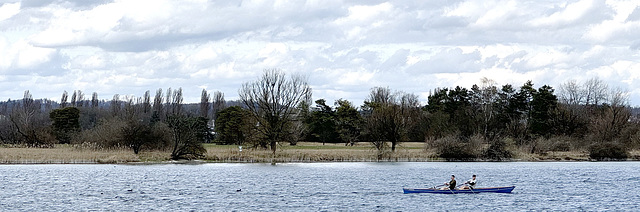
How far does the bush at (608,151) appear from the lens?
3219 inches

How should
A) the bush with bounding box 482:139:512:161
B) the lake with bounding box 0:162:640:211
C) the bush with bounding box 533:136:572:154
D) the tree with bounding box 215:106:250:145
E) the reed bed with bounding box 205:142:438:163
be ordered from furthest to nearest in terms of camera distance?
the tree with bounding box 215:106:250:145 → the bush with bounding box 533:136:572:154 → the bush with bounding box 482:139:512:161 → the reed bed with bounding box 205:142:438:163 → the lake with bounding box 0:162:640:211

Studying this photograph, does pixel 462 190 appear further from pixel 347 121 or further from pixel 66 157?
pixel 347 121

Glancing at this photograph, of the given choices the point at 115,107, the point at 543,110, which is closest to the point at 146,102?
the point at 115,107

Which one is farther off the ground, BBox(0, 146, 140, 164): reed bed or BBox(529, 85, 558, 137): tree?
BBox(529, 85, 558, 137): tree

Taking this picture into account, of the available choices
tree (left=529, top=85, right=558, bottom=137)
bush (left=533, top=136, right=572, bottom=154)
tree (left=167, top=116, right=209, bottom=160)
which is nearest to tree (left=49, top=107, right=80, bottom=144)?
tree (left=167, top=116, right=209, bottom=160)

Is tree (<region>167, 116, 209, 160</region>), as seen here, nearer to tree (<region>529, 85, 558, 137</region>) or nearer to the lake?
the lake

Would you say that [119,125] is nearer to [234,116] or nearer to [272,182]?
[272,182]

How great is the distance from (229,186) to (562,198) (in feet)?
74.4

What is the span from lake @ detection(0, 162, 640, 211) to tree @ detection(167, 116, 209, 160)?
10.7 feet

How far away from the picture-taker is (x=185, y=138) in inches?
2911

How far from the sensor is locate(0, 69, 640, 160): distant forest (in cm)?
7812

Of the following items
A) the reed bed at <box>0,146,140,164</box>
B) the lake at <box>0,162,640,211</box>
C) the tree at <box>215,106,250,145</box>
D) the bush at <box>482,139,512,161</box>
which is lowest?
the lake at <box>0,162,640,211</box>

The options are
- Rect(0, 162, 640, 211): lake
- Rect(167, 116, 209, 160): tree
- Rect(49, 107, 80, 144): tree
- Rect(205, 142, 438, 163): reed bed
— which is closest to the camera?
Rect(0, 162, 640, 211): lake

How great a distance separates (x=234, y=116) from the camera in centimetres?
11325
